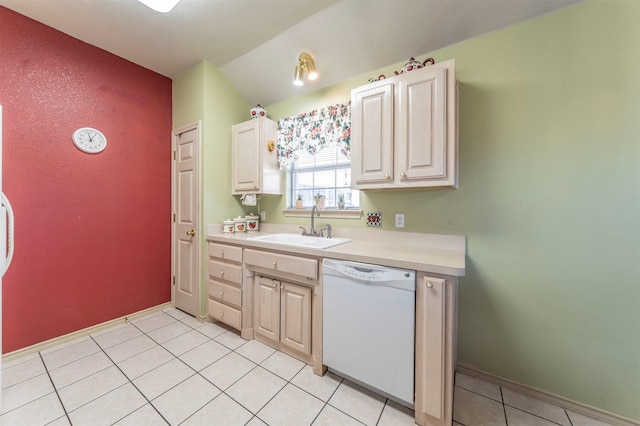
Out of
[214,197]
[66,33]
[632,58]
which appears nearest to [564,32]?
[632,58]

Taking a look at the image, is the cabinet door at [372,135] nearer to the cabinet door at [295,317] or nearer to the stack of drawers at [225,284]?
the cabinet door at [295,317]

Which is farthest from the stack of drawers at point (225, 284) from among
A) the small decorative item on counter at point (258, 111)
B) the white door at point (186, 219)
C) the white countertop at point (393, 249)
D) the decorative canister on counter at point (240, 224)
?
the small decorative item on counter at point (258, 111)

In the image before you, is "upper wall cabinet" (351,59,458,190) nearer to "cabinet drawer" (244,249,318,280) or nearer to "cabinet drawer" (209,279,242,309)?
"cabinet drawer" (244,249,318,280)

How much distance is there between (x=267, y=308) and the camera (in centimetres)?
196

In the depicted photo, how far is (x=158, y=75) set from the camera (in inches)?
104

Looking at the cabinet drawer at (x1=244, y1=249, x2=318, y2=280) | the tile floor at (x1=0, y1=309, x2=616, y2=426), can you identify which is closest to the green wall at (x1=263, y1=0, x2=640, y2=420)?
the tile floor at (x1=0, y1=309, x2=616, y2=426)

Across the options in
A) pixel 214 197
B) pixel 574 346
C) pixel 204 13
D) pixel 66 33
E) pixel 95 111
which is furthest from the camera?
pixel 214 197

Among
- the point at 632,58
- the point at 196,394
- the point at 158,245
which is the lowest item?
the point at 196,394

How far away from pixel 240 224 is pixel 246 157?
2.45 feet

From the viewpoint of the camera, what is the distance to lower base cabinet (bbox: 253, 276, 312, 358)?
1750 mm

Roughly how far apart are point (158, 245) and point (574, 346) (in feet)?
11.9

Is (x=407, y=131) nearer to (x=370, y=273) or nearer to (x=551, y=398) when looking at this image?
(x=370, y=273)

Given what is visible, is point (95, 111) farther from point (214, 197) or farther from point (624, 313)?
point (624, 313)

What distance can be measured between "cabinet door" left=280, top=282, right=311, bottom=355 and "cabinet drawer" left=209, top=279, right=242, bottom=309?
0.49 meters
